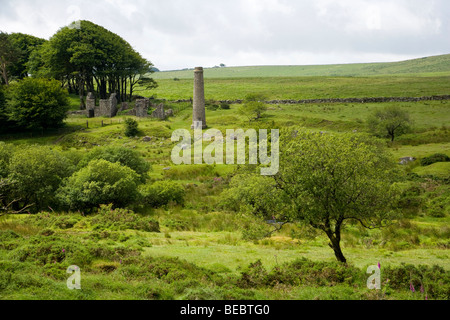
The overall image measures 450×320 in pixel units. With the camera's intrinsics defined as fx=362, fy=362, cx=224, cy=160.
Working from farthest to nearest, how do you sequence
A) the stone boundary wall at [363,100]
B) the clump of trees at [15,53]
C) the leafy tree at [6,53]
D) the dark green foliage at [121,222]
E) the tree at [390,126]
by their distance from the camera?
the stone boundary wall at [363,100] → the clump of trees at [15,53] → the leafy tree at [6,53] → the tree at [390,126] → the dark green foliage at [121,222]

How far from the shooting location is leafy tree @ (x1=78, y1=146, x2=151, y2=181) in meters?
30.1

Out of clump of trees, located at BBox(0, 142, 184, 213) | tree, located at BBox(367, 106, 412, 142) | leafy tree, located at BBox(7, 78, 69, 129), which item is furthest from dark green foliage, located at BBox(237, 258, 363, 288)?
leafy tree, located at BBox(7, 78, 69, 129)

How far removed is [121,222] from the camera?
2027 centimetres

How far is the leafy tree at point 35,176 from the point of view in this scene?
974 inches

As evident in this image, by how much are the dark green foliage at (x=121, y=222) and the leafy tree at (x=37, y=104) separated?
34.6m

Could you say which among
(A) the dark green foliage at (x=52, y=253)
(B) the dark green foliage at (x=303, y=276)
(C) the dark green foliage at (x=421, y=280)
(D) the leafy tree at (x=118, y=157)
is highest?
(D) the leafy tree at (x=118, y=157)

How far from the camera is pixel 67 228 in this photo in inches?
768

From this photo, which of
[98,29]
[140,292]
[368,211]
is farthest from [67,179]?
[98,29]

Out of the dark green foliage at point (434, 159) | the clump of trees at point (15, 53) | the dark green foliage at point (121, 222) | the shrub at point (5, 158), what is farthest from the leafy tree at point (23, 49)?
the dark green foliage at point (434, 159)

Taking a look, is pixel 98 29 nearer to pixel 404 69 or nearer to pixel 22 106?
pixel 22 106

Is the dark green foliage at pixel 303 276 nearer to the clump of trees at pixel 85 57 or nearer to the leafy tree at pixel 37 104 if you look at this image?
the leafy tree at pixel 37 104

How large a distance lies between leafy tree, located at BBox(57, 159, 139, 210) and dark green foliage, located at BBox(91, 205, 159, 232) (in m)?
3.01

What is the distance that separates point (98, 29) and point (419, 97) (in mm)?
66073

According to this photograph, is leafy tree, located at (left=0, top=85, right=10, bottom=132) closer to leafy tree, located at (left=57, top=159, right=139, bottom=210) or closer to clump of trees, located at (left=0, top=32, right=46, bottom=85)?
clump of trees, located at (left=0, top=32, right=46, bottom=85)
